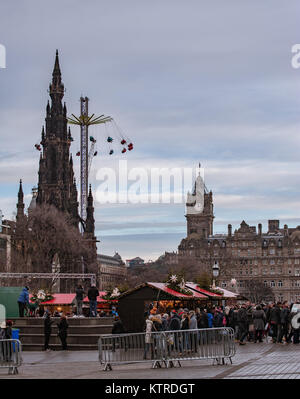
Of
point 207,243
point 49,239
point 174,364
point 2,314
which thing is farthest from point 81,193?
point 174,364

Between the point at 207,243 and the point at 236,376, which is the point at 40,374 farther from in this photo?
the point at 207,243

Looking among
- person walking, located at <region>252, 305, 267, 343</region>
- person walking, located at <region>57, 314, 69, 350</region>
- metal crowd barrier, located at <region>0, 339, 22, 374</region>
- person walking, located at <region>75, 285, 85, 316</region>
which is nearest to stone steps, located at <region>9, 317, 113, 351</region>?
person walking, located at <region>57, 314, 69, 350</region>

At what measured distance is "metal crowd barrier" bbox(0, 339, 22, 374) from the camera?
70.8 ft

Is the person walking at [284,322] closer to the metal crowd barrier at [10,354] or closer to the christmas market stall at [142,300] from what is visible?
the christmas market stall at [142,300]

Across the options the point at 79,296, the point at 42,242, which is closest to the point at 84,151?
the point at 42,242

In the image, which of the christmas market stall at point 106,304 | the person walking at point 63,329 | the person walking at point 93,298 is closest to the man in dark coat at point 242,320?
the person walking at point 93,298

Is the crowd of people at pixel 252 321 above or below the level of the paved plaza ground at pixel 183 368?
above

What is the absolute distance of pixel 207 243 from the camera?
196 m

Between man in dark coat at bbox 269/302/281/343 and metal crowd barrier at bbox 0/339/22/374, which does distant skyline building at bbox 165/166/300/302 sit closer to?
man in dark coat at bbox 269/302/281/343

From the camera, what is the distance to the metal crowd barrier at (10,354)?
2158cm

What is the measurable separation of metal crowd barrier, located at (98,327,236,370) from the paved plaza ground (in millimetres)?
302

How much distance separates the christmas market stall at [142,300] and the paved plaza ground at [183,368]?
27.3 feet

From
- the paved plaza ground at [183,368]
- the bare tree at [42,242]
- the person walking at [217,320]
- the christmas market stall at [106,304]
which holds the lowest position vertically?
the paved plaza ground at [183,368]

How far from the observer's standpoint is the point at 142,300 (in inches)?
1462
